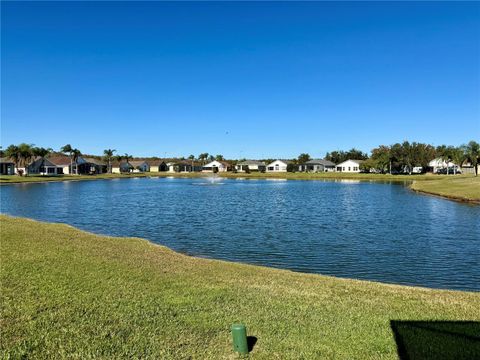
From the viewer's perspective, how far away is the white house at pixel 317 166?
643 ft

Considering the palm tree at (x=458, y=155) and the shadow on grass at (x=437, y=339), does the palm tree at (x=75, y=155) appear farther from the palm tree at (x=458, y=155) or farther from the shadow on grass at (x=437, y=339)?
the shadow on grass at (x=437, y=339)

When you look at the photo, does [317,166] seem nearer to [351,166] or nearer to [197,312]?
[351,166]

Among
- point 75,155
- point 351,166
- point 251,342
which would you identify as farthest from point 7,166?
point 251,342

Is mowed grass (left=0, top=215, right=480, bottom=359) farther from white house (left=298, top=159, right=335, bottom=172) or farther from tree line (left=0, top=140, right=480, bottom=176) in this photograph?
white house (left=298, top=159, right=335, bottom=172)

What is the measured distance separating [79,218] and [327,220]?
23.1 metres

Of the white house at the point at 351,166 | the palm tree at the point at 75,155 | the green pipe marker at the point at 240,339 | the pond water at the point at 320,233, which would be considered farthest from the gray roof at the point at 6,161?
the green pipe marker at the point at 240,339

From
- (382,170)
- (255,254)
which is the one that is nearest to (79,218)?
(255,254)

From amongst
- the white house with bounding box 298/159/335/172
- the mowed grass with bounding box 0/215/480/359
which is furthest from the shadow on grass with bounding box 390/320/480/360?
the white house with bounding box 298/159/335/172

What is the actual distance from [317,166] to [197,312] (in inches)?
7475

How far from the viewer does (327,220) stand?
131 ft

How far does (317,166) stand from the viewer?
646ft

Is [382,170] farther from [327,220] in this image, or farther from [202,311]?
[202,311]

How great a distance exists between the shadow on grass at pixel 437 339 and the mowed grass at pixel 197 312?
0.04 meters

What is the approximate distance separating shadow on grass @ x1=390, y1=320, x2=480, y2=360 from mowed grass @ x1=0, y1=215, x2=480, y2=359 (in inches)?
1.5
